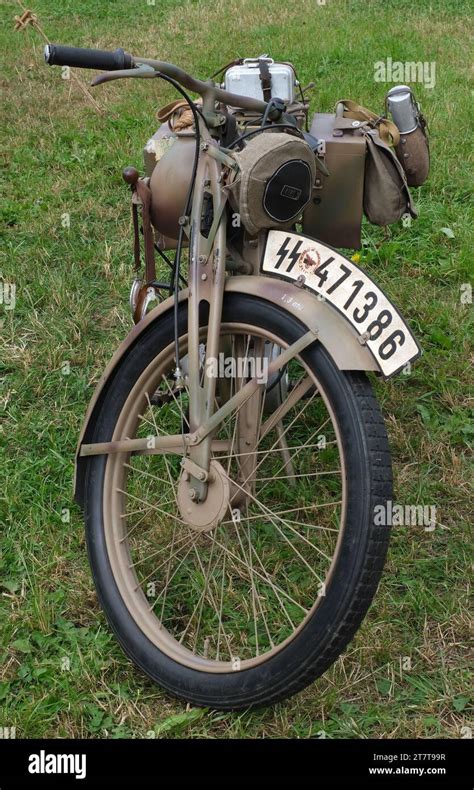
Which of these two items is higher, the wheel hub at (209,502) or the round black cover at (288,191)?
the round black cover at (288,191)

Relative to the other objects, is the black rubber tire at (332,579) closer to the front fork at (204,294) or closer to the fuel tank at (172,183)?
the front fork at (204,294)

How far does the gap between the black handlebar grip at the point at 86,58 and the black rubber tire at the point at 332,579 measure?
71 centimetres

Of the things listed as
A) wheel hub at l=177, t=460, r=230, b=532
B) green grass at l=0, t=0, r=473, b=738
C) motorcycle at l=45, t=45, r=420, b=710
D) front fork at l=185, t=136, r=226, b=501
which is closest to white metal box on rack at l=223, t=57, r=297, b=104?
motorcycle at l=45, t=45, r=420, b=710

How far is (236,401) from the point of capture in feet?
8.34

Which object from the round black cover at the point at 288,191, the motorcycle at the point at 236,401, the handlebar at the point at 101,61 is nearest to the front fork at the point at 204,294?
the motorcycle at the point at 236,401

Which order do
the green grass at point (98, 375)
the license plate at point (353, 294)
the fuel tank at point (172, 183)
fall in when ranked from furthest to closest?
the fuel tank at point (172, 183) < the green grass at point (98, 375) < the license plate at point (353, 294)

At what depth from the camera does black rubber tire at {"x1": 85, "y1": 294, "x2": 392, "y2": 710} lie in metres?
2.29

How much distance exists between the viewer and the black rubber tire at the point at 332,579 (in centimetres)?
229

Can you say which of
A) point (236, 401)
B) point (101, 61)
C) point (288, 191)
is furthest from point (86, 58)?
point (236, 401)

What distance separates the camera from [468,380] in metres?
4.00

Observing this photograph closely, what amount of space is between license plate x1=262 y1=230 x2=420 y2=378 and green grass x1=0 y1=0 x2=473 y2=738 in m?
0.97

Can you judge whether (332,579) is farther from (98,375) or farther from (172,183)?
(98,375)

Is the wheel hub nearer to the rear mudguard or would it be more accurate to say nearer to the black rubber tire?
the black rubber tire

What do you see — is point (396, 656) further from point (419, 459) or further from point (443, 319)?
point (443, 319)
